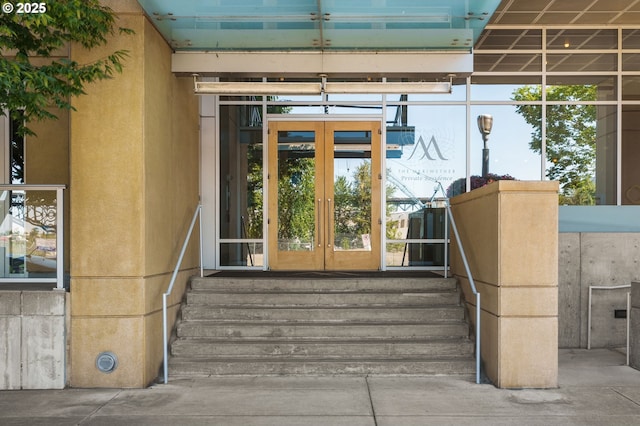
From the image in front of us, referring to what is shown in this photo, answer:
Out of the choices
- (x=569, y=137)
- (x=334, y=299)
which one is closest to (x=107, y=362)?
(x=334, y=299)

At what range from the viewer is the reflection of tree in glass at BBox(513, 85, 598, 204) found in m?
8.98

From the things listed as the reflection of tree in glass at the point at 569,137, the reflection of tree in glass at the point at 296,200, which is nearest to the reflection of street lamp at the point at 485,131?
the reflection of tree in glass at the point at 569,137

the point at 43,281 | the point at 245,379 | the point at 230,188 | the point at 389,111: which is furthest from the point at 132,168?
the point at 389,111

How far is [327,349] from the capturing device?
6.29m

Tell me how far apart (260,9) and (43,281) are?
3.73 metres

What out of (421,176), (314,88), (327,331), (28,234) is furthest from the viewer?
(421,176)

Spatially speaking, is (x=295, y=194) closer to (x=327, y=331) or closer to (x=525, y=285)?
(x=327, y=331)

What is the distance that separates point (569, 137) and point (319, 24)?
16.7 feet

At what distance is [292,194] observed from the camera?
8906mm

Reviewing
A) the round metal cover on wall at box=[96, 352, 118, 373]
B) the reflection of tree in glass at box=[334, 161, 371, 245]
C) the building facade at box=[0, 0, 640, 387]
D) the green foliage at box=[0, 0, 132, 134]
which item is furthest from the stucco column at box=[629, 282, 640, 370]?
the green foliage at box=[0, 0, 132, 134]

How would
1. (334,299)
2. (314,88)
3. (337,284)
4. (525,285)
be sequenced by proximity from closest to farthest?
(525,285) < (314,88) < (334,299) < (337,284)

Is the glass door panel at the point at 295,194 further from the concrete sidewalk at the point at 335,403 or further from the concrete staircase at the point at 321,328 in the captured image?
the concrete sidewalk at the point at 335,403

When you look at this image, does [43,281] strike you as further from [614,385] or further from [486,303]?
[614,385]

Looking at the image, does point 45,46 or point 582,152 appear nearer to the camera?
point 45,46
